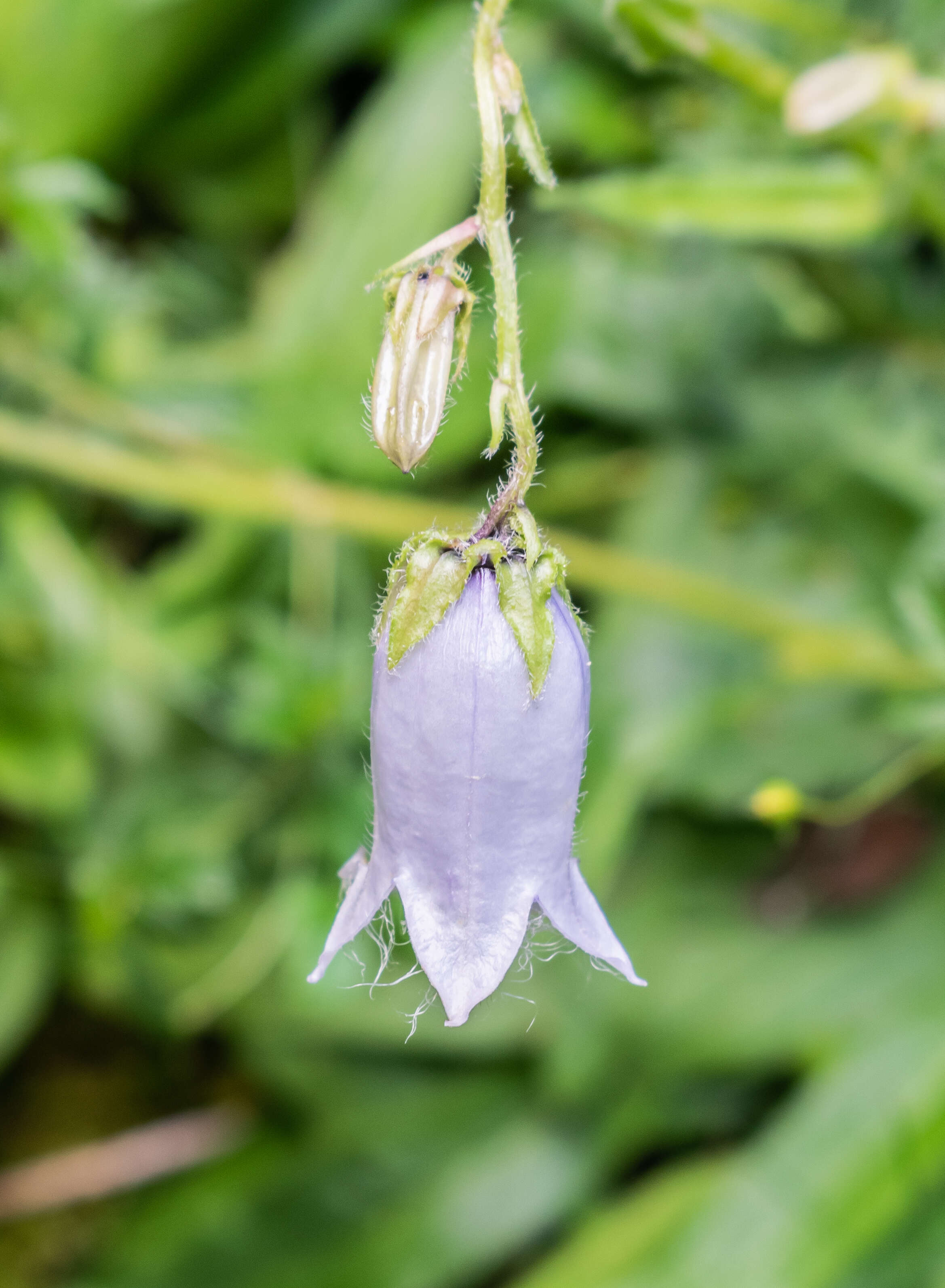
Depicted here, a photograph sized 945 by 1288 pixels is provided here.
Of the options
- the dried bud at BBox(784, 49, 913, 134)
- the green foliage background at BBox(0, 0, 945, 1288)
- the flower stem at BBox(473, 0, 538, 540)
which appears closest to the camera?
the flower stem at BBox(473, 0, 538, 540)

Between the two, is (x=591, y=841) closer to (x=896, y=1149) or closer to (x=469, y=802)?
(x=896, y=1149)

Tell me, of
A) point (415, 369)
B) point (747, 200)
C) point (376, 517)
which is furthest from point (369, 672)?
point (415, 369)

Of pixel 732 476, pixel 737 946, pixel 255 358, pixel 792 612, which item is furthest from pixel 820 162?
pixel 737 946

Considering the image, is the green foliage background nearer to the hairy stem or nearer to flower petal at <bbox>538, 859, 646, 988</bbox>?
the hairy stem

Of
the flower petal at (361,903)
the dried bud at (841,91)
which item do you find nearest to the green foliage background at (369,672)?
the dried bud at (841,91)

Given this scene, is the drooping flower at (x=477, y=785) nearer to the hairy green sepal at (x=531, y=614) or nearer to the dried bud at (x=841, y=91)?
the hairy green sepal at (x=531, y=614)

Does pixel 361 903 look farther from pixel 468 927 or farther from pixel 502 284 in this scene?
pixel 502 284

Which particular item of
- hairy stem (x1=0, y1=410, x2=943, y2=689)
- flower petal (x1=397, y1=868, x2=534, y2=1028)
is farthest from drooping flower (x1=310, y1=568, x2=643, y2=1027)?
hairy stem (x1=0, y1=410, x2=943, y2=689)
